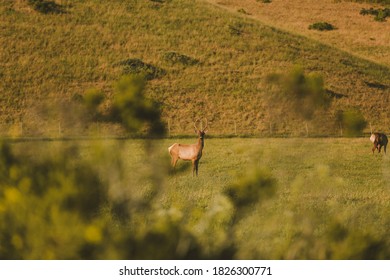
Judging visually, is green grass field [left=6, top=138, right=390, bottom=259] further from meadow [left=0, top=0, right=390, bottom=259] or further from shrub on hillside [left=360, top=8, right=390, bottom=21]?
shrub on hillside [left=360, top=8, right=390, bottom=21]

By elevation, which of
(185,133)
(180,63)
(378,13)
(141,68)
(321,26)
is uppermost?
(378,13)

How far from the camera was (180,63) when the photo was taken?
50.2m

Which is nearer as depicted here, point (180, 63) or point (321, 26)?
point (180, 63)

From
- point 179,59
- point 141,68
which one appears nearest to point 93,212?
point 141,68

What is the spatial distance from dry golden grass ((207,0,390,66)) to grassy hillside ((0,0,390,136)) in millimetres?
5743

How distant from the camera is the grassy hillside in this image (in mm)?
41906

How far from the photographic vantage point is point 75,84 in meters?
44.4

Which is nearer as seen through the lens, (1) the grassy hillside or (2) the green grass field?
(2) the green grass field

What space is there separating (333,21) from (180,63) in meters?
32.4

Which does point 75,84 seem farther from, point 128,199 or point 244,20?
point 128,199

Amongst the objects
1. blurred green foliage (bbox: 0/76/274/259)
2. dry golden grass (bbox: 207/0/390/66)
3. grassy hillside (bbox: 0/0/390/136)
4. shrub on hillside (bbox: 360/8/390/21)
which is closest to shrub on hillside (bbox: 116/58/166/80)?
grassy hillside (bbox: 0/0/390/136)

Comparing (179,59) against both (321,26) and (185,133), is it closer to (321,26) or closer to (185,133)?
(185,133)

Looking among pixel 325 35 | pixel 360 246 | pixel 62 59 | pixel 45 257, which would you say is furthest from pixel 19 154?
pixel 325 35

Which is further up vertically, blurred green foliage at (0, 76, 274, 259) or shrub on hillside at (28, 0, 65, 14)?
blurred green foliage at (0, 76, 274, 259)
